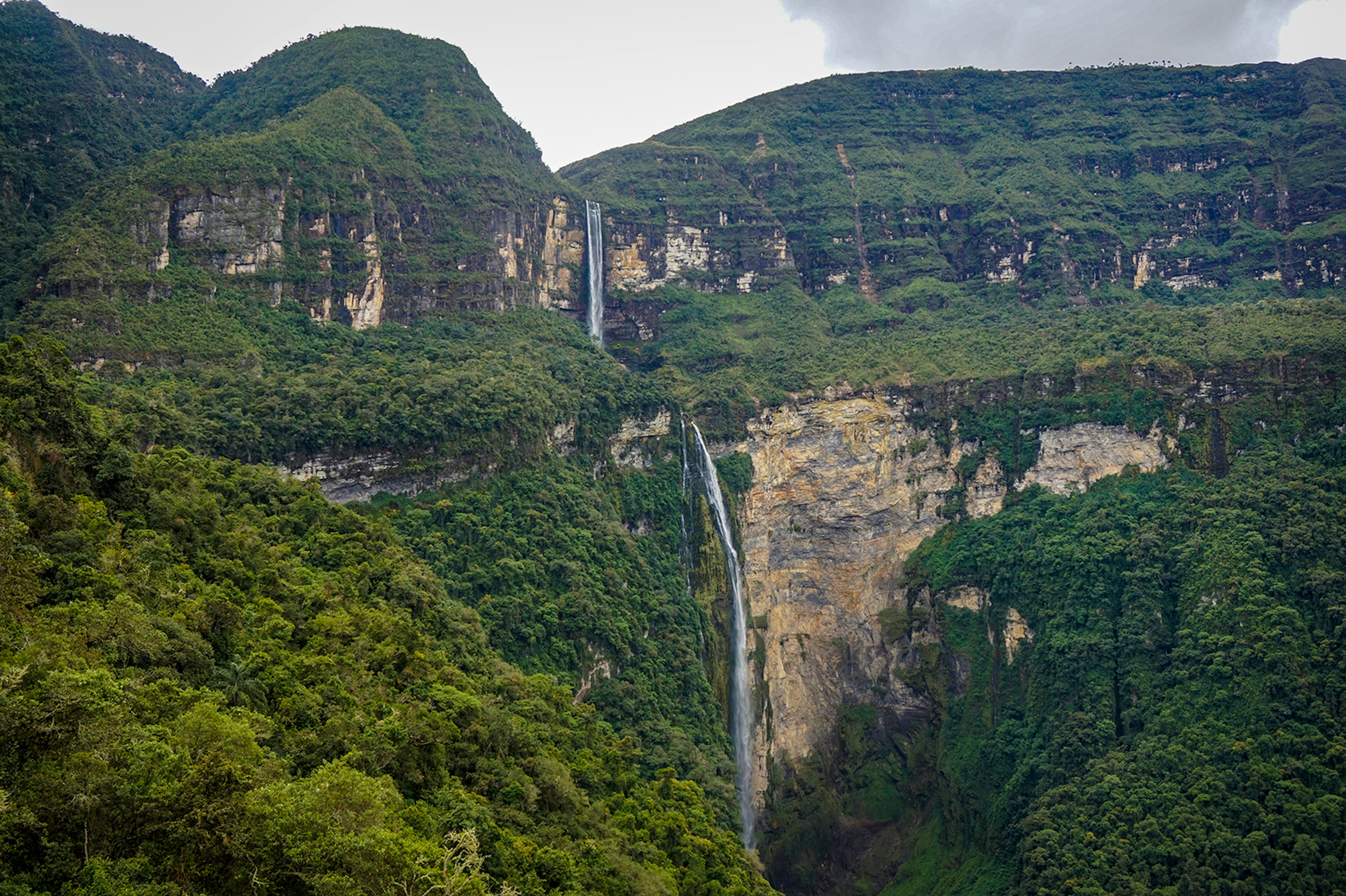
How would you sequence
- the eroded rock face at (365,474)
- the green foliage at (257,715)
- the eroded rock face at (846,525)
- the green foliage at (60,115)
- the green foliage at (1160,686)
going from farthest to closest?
A: 1. the eroded rock face at (846,525)
2. the green foliage at (60,115)
3. the eroded rock face at (365,474)
4. the green foliage at (1160,686)
5. the green foliage at (257,715)

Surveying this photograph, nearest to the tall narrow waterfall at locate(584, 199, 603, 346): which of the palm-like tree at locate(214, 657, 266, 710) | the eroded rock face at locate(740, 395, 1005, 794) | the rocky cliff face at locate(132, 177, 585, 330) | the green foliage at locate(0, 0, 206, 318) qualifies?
the rocky cliff face at locate(132, 177, 585, 330)

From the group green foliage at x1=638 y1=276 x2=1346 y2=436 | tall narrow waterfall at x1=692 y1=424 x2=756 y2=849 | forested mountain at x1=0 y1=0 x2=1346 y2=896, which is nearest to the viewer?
forested mountain at x1=0 y1=0 x2=1346 y2=896

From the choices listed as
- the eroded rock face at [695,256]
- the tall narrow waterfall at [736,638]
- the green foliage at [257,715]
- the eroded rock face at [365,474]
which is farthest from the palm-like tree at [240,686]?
the eroded rock face at [695,256]

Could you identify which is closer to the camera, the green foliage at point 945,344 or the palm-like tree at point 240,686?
the palm-like tree at point 240,686

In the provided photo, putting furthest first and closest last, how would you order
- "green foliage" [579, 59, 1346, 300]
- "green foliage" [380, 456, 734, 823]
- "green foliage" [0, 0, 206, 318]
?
"green foliage" [579, 59, 1346, 300] < "green foliage" [0, 0, 206, 318] < "green foliage" [380, 456, 734, 823]

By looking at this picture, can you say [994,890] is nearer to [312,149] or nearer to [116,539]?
[116,539]

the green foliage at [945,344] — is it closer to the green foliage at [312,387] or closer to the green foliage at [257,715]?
the green foliage at [312,387]

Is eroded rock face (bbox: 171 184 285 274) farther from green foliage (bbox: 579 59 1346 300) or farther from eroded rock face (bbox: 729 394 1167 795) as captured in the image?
green foliage (bbox: 579 59 1346 300)
